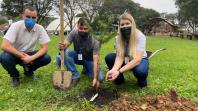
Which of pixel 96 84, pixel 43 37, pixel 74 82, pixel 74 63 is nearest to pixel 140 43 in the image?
pixel 96 84

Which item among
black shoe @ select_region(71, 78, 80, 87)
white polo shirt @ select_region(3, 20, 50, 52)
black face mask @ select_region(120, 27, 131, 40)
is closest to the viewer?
black face mask @ select_region(120, 27, 131, 40)

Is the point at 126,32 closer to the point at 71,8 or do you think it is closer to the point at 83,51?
the point at 83,51

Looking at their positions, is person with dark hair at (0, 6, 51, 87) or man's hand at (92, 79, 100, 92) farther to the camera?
person with dark hair at (0, 6, 51, 87)

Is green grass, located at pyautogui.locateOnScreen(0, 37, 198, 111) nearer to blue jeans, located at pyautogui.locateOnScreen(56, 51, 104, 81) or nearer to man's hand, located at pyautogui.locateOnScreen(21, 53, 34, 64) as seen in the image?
blue jeans, located at pyautogui.locateOnScreen(56, 51, 104, 81)

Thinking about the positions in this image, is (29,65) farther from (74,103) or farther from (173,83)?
(173,83)

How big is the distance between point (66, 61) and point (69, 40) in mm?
394

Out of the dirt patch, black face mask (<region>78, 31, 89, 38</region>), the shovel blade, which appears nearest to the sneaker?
the shovel blade

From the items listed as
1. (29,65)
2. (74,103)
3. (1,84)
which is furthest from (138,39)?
(1,84)

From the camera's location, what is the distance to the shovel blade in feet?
24.5

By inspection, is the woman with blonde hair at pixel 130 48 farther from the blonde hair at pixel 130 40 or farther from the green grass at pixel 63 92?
the green grass at pixel 63 92

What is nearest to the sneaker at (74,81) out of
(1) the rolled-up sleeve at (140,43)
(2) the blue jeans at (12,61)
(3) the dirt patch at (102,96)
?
(3) the dirt patch at (102,96)

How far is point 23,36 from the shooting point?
781cm

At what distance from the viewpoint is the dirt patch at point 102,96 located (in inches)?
266

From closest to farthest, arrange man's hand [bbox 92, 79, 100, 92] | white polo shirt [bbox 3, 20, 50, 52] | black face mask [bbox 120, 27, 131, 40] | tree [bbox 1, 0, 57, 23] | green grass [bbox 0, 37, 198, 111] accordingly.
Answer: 1. green grass [bbox 0, 37, 198, 111]
2. man's hand [bbox 92, 79, 100, 92]
3. black face mask [bbox 120, 27, 131, 40]
4. white polo shirt [bbox 3, 20, 50, 52]
5. tree [bbox 1, 0, 57, 23]
